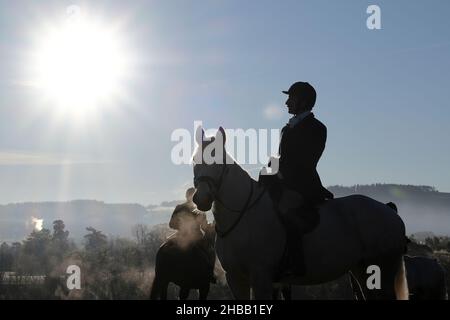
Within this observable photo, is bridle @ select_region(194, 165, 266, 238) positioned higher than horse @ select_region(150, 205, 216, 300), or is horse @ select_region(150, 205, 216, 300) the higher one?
bridle @ select_region(194, 165, 266, 238)

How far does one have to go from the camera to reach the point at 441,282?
18750 mm

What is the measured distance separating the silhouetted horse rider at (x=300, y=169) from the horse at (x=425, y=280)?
35.6 feet

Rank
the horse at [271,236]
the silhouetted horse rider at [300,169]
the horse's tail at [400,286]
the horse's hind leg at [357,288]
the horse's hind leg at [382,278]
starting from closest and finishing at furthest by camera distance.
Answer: the horse at [271,236] < the silhouetted horse rider at [300,169] < the horse's hind leg at [382,278] < the horse's tail at [400,286] < the horse's hind leg at [357,288]

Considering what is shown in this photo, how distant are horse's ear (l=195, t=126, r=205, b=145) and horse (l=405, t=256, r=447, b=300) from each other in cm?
1232

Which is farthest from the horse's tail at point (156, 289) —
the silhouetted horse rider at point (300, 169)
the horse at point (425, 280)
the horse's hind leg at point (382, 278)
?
the horse at point (425, 280)

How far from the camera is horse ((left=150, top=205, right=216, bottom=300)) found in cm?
1345

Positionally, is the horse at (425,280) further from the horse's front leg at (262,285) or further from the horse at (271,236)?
the horse's front leg at (262,285)

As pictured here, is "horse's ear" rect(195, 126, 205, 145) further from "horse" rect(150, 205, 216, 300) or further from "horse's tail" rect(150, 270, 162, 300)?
"horse's tail" rect(150, 270, 162, 300)

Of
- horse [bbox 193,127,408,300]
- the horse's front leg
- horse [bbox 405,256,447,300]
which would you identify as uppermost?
horse [bbox 193,127,408,300]

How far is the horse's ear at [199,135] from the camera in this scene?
8047 mm

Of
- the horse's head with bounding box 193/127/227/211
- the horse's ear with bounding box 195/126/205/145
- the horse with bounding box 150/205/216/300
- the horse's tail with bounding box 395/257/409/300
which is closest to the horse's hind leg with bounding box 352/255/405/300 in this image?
the horse's tail with bounding box 395/257/409/300
